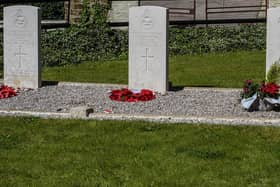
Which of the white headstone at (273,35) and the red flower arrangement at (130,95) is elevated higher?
the white headstone at (273,35)

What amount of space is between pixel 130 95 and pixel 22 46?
7.63 ft

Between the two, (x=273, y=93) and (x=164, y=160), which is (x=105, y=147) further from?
(x=273, y=93)

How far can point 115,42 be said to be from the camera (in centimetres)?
A: 2002

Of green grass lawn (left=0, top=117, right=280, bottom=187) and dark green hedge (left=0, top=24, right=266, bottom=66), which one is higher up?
dark green hedge (left=0, top=24, right=266, bottom=66)

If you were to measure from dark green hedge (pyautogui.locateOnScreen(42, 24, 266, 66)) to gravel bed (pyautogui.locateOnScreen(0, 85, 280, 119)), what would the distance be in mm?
5560

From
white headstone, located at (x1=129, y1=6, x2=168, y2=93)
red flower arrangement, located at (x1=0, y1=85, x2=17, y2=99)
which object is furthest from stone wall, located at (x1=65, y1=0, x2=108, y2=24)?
white headstone, located at (x1=129, y1=6, x2=168, y2=93)

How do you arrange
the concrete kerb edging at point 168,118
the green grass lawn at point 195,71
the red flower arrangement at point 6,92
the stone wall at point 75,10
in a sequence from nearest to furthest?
the concrete kerb edging at point 168,118 → the red flower arrangement at point 6,92 → the green grass lawn at point 195,71 → the stone wall at point 75,10

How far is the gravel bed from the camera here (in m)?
10.7

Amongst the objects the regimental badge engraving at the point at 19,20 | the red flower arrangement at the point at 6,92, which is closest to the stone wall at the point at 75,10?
the regimental badge engraving at the point at 19,20

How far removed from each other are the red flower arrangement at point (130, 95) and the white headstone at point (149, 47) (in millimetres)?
485

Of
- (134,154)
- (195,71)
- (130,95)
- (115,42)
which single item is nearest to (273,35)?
(130,95)

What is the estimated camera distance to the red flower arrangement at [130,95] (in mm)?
11631

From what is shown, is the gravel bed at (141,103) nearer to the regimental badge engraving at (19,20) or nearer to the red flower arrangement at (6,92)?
the red flower arrangement at (6,92)

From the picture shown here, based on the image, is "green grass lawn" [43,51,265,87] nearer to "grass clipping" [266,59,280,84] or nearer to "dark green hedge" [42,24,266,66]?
"dark green hedge" [42,24,266,66]
